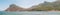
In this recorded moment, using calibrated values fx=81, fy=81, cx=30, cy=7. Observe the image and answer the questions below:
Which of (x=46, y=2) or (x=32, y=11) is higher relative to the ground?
(x=46, y=2)

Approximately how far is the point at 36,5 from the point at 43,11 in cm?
19

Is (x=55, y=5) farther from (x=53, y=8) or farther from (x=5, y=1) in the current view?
(x=5, y=1)

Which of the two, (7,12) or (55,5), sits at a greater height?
(55,5)

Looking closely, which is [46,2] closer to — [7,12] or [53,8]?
[53,8]

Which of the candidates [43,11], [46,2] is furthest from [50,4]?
[43,11]

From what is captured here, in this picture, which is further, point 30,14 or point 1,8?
point 30,14

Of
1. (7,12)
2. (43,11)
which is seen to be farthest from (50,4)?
(7,12)

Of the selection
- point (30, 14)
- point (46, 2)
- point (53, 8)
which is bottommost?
point (30, 14)

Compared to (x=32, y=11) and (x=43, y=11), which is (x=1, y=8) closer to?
(x=32, y=11)

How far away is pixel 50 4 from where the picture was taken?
1.57 metres

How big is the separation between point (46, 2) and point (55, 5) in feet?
0.59

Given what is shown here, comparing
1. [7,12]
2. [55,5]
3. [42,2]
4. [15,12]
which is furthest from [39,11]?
[7,12]

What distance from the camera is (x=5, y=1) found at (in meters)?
1.55

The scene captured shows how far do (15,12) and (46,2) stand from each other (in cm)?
Result: 64
